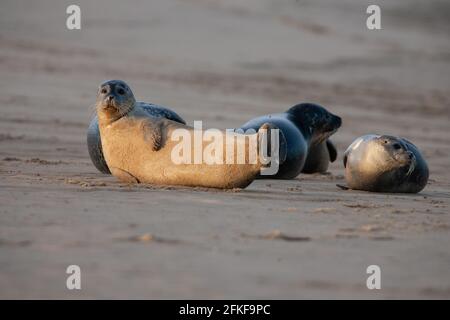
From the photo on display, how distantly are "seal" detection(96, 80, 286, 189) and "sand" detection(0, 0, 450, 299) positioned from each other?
0.15m

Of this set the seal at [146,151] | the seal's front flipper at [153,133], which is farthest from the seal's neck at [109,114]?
the seal's front flipper at [153,133]

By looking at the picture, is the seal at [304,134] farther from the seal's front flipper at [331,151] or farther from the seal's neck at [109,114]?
the seal's neck at [109,114]

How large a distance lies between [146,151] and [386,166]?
2.02 m

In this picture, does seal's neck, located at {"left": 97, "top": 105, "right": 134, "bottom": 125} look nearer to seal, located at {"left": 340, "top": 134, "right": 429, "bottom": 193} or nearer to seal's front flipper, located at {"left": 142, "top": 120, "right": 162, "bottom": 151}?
seal's front flipper, located at {"left": 142, "top": 120, "right": 162, "bottom": 151}

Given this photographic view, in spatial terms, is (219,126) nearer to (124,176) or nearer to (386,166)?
(386,166)

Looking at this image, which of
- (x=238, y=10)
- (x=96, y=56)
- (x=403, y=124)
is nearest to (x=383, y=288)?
(x=403, y=124)

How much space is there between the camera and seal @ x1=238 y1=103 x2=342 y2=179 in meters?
8.90

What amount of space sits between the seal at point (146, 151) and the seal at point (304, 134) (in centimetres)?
143

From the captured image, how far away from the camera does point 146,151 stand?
7469 mm

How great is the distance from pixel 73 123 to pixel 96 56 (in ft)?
25.3

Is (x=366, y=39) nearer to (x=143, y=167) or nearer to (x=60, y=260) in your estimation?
(x=143, y=167)

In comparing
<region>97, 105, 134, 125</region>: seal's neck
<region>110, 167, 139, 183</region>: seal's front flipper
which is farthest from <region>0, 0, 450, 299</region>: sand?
<region>97, 105, 134, 125</region>: seal's neck

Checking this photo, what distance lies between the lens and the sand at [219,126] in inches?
185

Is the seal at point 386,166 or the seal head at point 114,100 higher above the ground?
the seal head at point 114,100
